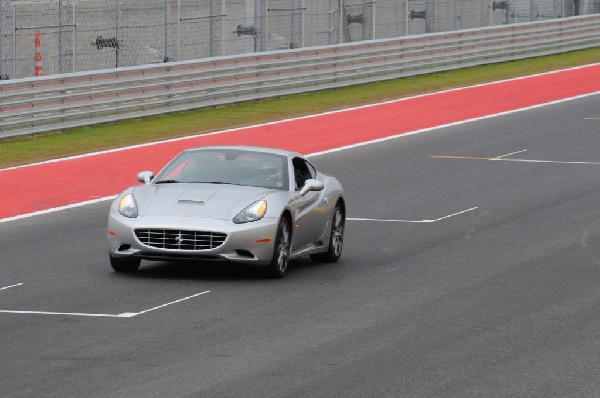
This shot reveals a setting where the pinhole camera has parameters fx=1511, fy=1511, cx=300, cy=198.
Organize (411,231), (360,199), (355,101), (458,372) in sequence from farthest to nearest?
(355,101) → (360,199) → (411,231) → (458,372)

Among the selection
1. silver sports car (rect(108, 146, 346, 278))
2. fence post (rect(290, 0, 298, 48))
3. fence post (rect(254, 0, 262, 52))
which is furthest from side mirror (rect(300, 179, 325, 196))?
fence post (rect(290, 0, 298, 48))

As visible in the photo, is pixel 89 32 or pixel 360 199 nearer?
pixel 360 199

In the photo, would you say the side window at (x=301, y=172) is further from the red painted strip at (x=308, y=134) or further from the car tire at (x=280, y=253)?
the red painted strip at (x=308, y=134)

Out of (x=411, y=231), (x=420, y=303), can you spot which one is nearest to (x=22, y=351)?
(x=420, y=303)

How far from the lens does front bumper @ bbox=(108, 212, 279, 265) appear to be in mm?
14562

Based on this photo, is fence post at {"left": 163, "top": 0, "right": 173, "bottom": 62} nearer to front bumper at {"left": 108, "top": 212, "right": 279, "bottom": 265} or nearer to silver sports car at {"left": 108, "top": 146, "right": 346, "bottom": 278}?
silver sports car at {"left": 108, "top": 146, "right": 346, "bottom": 278}

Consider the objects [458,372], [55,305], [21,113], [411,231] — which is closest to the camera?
[458,372]

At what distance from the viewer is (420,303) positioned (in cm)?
1378

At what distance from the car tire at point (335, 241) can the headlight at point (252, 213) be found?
1.83m

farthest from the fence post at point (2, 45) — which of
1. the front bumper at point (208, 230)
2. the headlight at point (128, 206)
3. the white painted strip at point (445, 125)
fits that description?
the front bumper at point (208, 230)

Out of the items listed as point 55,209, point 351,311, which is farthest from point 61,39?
point 351,311

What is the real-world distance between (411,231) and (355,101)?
17.0 meters

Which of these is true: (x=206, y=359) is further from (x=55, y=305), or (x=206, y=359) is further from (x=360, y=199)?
(x=360, y=199)

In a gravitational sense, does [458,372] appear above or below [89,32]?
below
